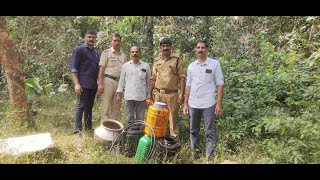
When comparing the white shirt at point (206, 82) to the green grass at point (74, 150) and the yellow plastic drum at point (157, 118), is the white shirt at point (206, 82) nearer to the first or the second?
the yellow plastic drum at point (157, 118)

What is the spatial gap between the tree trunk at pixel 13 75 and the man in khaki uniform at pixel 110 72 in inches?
65.1

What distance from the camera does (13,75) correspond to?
5.97 meters

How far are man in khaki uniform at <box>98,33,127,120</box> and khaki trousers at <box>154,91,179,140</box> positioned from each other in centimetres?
84

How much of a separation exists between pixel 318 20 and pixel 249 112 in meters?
3.38

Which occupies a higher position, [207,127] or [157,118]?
[157,118]

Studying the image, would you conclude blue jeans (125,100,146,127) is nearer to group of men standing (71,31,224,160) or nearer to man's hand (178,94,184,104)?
group of men standing (71,31,224,160)

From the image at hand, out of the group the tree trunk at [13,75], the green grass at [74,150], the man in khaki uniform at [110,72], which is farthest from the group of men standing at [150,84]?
the tree trunk at [13,75]

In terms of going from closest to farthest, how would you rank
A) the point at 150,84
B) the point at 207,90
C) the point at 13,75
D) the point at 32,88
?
the point at 207,90 < the point at 150,84 < the point at 13,75 < the point at 32,88

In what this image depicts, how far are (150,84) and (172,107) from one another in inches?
20.7

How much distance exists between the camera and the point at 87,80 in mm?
5387

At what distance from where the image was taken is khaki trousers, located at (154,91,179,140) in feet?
16.4

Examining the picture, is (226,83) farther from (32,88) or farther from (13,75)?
(32,88)

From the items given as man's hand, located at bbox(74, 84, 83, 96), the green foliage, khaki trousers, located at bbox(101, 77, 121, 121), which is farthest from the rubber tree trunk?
man's hand, located at bbox(74, 84, 83, 96)

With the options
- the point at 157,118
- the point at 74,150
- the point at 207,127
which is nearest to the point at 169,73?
the point at 157,118
